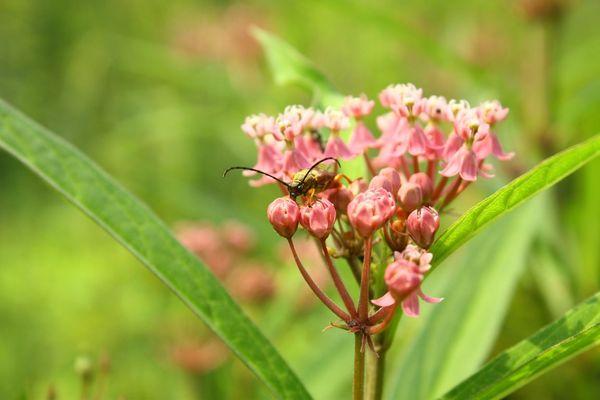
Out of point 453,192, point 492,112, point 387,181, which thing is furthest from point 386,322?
point 492,112

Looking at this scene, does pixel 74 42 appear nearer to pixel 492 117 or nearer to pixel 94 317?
pixel 94 317

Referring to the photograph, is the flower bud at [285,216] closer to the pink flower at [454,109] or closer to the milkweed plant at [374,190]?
the milkweed plant at [374,190]

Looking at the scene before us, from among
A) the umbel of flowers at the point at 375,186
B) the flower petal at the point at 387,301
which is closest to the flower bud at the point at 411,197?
the umbel of flowers at the point at 375,186

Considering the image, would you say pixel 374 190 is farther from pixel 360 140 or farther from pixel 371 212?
pixel 360 140

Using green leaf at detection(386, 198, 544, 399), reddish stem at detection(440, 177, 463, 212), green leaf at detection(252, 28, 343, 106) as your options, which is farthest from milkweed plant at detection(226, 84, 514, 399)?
green leaf at detection(386, 198, 544, 399)

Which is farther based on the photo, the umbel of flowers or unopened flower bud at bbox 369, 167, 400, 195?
unopened flower bud at bbox 369, 167, 400, 195

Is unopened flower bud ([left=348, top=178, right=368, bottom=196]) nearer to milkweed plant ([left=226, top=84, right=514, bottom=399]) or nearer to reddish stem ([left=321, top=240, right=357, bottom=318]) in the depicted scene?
milkweed plant ([left=226, top=84, right=514, bottom=399])
